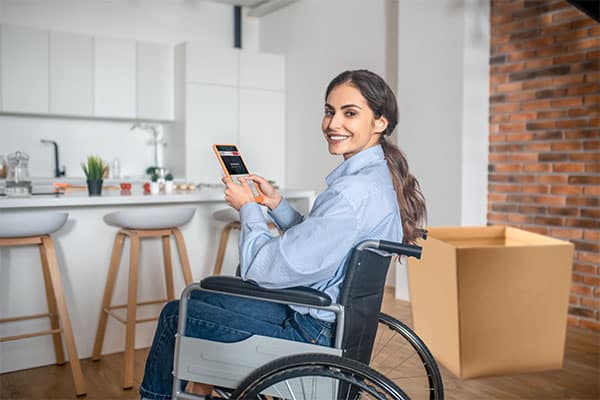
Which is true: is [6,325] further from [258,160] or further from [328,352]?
[258,160]

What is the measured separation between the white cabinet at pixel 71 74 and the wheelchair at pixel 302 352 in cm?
424

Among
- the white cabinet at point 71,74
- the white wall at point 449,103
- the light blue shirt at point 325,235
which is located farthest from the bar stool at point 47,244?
the white cabinet at point 71,74

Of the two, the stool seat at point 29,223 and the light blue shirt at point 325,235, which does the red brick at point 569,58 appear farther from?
the stool seat at point 29,223

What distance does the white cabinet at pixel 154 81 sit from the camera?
226 inches

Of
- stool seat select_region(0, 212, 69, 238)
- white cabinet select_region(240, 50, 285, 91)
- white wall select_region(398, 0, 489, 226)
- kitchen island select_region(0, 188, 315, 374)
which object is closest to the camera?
stool seat select_region(0, 212, 69, 238)

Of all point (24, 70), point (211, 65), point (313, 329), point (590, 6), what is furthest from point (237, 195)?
point (211, 65)

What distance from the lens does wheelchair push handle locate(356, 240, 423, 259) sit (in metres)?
1.49

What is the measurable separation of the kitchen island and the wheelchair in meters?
1.39

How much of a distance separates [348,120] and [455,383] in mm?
1616

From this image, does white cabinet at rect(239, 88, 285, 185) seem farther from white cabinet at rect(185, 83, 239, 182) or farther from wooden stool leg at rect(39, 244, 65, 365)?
wooden stool leg at rect(39, 244, 65, 365)

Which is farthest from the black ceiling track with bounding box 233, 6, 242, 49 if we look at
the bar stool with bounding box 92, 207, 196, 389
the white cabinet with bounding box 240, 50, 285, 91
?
the bar stool with bounding box 92, 207, 196, 389

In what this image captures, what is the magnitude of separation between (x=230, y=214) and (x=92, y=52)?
2.86 m

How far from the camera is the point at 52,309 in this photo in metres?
2.97

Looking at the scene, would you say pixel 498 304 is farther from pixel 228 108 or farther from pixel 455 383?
pixel 228 108
